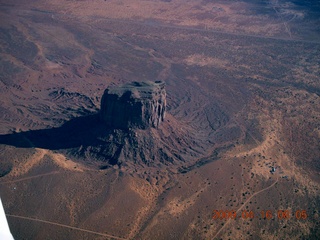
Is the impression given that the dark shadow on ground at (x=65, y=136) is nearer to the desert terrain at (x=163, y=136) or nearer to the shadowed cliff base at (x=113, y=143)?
the shadowed cliff base at (x=113, y=143)

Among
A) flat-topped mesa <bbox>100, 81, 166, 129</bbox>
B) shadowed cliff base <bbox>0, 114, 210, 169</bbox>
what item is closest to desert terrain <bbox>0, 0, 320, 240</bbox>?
shadowed cliff base <bbox>0, 114, 210, 169</bbox>

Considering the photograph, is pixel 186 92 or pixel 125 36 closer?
pixel 186 92

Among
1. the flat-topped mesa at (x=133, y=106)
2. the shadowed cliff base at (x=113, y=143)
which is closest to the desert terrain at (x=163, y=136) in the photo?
the shadowed cliff base at (x=113, y=143)

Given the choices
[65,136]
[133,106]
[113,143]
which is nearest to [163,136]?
[133,106]

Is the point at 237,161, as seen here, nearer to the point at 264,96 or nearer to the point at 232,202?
the point at 232,202

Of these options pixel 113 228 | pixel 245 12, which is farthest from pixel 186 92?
pixel 245 12

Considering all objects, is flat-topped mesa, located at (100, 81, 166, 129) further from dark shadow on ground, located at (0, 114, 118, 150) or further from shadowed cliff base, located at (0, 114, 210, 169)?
dark shadow on ground, located at (0, 114, 118, 150)

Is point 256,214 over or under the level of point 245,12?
under
